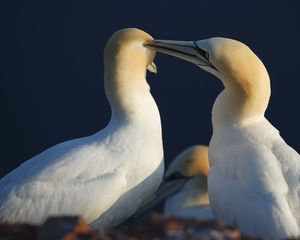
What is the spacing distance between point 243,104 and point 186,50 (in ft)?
1.91

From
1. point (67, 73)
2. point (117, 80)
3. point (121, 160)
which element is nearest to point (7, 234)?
point (121, 160)

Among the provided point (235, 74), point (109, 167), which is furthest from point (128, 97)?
point (235, 74)

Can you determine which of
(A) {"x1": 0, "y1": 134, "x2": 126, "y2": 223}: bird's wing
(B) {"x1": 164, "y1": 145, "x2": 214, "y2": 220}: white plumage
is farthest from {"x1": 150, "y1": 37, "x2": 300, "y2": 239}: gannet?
(B) {"x1": 164, "y1": 145, "x2": 214, "y2": 220}: white plumage

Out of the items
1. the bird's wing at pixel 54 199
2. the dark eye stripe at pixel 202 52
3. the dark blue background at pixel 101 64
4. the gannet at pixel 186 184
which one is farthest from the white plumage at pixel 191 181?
the dark blue background at pixel 101 64

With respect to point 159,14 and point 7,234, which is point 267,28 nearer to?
point 159,14

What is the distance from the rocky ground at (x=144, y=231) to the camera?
14.6 ft

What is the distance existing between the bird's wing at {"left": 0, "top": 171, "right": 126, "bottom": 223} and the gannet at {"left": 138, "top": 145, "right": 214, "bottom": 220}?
1.54 m

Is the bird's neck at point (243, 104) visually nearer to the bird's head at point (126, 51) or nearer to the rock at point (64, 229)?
the bird's head at point (126, 51)

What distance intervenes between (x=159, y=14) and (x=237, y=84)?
11.2 ft

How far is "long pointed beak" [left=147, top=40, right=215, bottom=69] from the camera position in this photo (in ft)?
23.7

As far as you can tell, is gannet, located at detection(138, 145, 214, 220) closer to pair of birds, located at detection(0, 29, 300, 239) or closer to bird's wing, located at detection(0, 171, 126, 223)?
pair of birds, located at detection(0, 29, 300, 239)

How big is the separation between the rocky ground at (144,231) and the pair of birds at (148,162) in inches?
64.1

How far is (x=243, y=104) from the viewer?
23.2ft

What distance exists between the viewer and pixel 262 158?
21.5 feet
